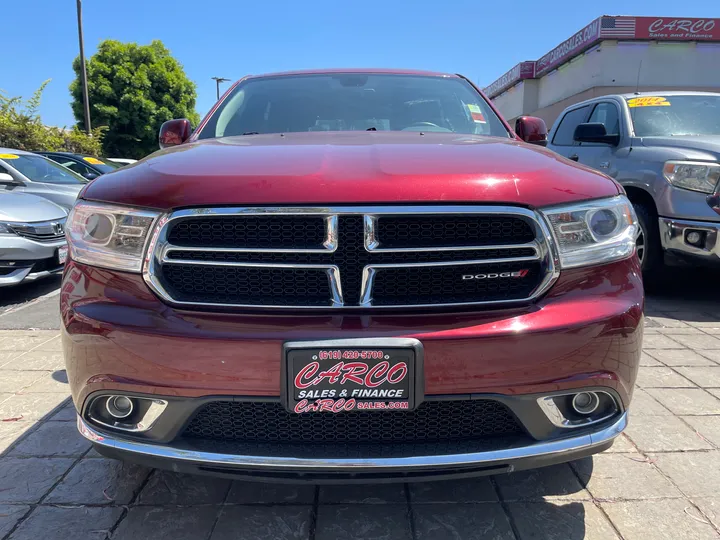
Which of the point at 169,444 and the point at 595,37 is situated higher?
the point at 595,37

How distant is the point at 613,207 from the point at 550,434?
0.72 meters

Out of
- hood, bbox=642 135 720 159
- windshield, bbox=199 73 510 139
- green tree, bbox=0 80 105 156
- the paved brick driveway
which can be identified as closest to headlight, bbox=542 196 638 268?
the paved brick driveway

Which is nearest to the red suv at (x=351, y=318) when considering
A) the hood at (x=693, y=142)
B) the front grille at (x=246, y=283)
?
the front grille at (x=246, y=283)

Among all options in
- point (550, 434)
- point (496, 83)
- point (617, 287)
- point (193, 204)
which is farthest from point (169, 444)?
point (496, 83)

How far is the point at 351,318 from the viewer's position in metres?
1.52

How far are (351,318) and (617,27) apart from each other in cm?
2342

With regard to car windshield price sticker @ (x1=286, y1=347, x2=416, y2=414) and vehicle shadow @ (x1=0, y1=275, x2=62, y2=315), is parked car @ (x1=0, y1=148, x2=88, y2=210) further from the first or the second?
car windshield price sticker @ (x1=286, y1=347, x2=416, y2=414)

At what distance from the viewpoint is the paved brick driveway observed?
1794 millimetres

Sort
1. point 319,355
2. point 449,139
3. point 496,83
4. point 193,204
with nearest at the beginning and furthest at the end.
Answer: point 319,355, point 193,204, point 449,139, point 496,83

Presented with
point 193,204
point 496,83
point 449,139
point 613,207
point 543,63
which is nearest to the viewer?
point 193,204

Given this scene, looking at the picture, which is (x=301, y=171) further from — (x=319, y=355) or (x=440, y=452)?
(x=440, y=452)

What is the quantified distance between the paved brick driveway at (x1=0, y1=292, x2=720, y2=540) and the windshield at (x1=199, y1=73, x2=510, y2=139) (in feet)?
5.10

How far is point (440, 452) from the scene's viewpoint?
59.5 inches

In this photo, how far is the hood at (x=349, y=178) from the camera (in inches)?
60.2
